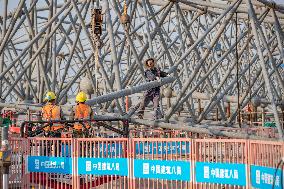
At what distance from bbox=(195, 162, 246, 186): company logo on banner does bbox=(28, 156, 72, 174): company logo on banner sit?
3264 millimetres

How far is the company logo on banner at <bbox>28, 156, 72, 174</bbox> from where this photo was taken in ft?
41.5

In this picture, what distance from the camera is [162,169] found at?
11.3 m

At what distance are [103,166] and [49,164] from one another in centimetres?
152

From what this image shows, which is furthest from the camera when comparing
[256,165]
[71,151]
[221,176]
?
[71,151]

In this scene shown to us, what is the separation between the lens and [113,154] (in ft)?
41.3

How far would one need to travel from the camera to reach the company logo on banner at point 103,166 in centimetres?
1196

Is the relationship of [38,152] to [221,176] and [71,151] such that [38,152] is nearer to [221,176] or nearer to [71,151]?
[71,151]

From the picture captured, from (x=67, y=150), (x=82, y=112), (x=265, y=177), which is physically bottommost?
(x=265, y=177)

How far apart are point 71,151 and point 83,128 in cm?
234

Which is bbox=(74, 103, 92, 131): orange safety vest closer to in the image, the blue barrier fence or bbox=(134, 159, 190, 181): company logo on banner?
the blue barrier fence

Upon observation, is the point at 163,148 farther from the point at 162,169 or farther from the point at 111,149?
the point at 162,169

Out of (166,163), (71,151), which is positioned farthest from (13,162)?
(166,163)

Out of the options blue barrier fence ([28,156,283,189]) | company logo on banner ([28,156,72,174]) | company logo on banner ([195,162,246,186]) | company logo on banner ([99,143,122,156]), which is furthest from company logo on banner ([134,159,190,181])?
company logo on banner ([28,156,72,174])

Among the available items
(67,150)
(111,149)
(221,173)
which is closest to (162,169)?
(221,173)
